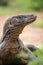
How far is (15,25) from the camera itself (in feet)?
15.3

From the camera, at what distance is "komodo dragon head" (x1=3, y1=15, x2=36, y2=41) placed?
4.59m

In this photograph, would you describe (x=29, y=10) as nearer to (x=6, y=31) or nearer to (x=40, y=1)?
(x=40, y=1)

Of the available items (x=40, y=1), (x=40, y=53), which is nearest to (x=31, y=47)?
(x=40, y=53)

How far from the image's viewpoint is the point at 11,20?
467cm

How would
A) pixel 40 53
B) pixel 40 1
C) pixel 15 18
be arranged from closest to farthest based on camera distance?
1. pixel 40 53
2. pixel 15 18
3. pixel 40 1

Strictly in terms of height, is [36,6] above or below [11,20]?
above

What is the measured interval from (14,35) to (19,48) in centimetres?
20

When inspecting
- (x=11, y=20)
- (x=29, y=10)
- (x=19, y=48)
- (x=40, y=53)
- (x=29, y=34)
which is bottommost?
(x=40, y=53)

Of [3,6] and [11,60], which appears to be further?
[3,6]

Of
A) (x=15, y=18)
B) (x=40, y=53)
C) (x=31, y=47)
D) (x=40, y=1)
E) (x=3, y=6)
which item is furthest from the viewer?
(x=3, y=6)

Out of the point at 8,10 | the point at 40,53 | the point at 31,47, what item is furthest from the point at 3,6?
the point at 40,53

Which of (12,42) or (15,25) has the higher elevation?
(15,25)

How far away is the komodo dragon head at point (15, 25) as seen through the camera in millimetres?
4590

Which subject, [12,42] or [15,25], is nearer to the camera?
[15,25]
